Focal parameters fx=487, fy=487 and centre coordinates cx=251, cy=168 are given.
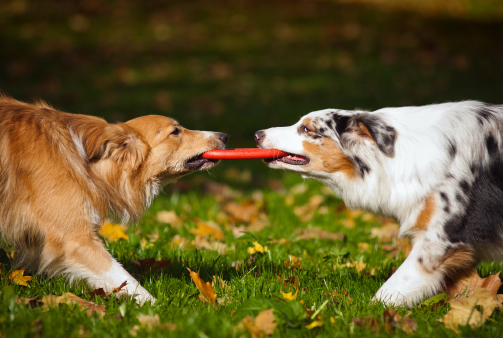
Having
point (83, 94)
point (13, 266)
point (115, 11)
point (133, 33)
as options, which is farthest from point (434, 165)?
point (115, 11)

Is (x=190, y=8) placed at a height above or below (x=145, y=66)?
above

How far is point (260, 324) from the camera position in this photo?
2922 millimetres

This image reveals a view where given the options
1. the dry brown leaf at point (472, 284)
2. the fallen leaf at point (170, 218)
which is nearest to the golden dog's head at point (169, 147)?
the fallen leaf at point (170, 218)

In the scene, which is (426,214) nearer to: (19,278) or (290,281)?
(290,281)

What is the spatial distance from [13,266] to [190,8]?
2011 cm

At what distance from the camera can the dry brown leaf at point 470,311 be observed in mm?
3076

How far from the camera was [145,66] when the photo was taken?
51.6ft

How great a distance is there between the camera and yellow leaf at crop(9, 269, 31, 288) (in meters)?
3.60

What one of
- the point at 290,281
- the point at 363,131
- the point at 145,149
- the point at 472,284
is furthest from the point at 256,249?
the point at 472,284

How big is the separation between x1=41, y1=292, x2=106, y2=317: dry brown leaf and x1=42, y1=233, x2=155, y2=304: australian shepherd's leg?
225mm

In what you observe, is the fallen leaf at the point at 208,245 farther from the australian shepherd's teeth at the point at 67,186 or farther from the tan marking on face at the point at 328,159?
the tan marking on face at the point at 328,159

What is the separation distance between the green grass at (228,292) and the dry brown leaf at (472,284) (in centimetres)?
44

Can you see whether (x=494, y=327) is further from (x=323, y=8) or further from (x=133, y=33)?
(x=323, y=8)

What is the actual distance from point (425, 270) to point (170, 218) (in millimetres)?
3424
